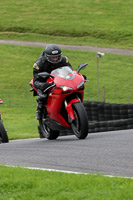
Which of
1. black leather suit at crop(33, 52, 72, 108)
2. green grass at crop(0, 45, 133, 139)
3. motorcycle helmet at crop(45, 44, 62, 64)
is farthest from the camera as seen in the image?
green grass at crop(0, 45, 133, 139)

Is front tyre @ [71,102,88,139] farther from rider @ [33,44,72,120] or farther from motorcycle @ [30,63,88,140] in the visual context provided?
rider @ [33,44,72,120]

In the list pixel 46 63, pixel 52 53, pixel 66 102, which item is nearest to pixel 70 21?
pixel 46 63

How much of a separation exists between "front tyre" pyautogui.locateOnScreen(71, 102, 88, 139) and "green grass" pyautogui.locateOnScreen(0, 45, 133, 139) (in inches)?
657

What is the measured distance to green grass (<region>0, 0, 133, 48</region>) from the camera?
173 feet

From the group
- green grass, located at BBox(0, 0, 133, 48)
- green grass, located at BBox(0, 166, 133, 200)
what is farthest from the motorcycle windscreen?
green grass, located at BBox(0, 0, 133, 48)

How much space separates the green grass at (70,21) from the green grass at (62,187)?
44.6m

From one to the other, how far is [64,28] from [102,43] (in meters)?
7.16

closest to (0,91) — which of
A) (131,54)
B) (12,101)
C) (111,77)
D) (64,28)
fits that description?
(12,101)

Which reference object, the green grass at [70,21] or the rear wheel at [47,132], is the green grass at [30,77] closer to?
the green grass at [70,21]

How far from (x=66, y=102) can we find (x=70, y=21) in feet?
163

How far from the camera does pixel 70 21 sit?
59.5 meters

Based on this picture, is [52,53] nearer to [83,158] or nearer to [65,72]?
[65,72]

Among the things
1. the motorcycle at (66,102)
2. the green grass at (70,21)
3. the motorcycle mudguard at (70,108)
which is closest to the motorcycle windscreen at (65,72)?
the motorcycle at (66,102)

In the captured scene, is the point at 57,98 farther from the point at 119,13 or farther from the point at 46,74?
the point at 119,13
